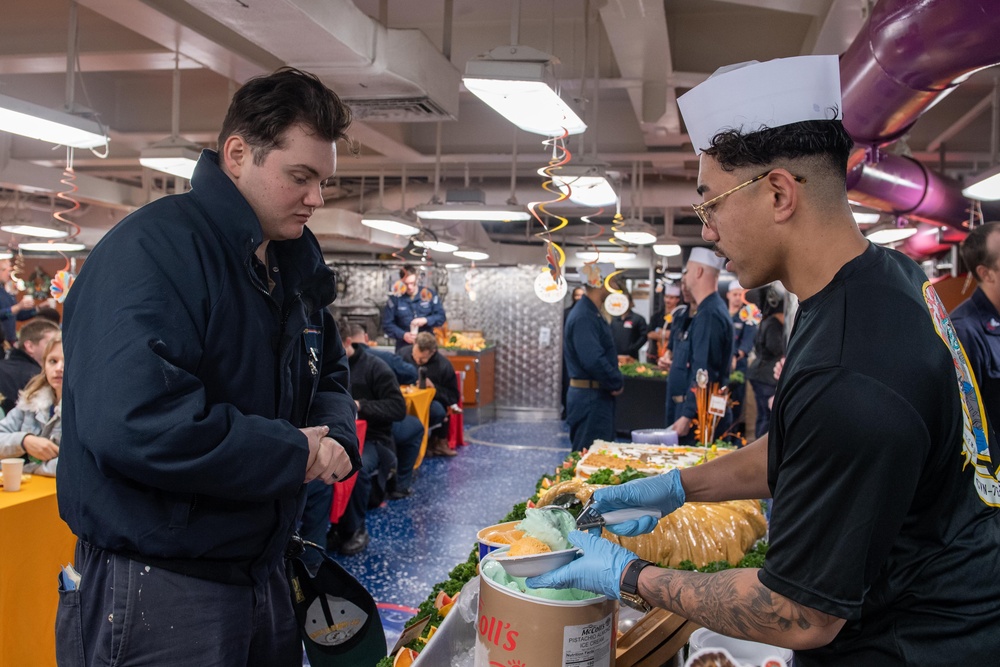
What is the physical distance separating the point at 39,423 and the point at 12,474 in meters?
0.76

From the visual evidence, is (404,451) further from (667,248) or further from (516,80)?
(516,80)

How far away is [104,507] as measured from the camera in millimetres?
1554

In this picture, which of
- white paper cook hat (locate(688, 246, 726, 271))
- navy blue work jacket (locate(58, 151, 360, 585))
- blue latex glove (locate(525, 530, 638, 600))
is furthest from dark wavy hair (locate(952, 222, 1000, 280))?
navy blue work jacket (locate(58, 151, 360, 585))

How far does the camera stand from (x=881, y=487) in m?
1.11

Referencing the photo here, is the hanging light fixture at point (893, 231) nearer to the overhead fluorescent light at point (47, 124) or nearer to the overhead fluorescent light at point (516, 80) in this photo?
the overhead fluorescent light at point (516, 80)

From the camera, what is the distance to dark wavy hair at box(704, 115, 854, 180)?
135 centimetres

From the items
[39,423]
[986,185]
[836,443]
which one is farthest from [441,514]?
[836,443]

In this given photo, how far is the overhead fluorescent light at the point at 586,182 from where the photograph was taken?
4783mm

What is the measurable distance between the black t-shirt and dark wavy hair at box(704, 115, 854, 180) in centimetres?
18

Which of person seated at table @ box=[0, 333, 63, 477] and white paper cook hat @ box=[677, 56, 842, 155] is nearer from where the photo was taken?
white paper cook hat @ box=[677, 56, 842, 155]

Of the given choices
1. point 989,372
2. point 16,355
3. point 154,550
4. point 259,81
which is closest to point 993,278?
point 989,372

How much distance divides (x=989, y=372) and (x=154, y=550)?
3725 mm

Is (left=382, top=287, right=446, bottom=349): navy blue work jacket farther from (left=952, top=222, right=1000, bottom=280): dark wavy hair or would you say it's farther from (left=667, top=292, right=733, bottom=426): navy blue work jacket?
(left=952, top=222, right=1000, bottom=280): dark wavy hair

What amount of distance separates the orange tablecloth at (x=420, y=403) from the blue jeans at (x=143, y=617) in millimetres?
6539
